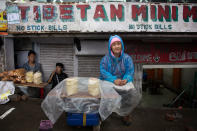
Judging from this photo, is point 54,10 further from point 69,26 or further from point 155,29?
point 155,29

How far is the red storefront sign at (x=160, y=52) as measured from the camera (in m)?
5.32

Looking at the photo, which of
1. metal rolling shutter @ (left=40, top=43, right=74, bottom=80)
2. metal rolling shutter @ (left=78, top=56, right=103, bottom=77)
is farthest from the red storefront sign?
metal rolling shutter @ (left=40, top=43, right=74, bottom=80)

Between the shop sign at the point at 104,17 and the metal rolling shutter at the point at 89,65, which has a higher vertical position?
the shop sign at the point at 104,17

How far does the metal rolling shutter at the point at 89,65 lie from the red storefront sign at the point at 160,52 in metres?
1.22

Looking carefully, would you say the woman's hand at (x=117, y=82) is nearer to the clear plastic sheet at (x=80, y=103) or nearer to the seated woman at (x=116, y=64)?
the seated woman at (x=116, y=64)

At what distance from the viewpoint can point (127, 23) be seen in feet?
14.3

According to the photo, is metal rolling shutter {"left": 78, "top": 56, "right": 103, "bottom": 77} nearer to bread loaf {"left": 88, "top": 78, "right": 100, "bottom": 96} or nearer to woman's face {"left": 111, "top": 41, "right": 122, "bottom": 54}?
woman's face {"left": 111, "top": 41, "right": 122, "bottom": 54}

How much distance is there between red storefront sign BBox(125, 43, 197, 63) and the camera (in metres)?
5.32

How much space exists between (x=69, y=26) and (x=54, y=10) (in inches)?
25.4

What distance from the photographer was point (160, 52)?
5359 millimetres

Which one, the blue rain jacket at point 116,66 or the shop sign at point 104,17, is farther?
the shop sign at point 104,17

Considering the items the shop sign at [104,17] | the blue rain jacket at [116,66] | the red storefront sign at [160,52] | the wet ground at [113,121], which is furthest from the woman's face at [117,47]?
the red storefront sign at [160,52]

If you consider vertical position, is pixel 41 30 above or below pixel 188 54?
above

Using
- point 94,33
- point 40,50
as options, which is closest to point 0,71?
point 40,50
